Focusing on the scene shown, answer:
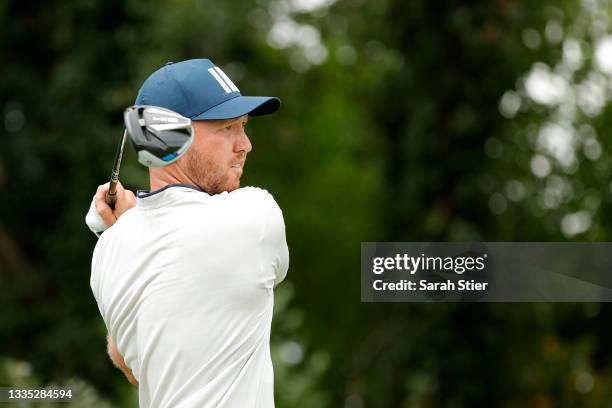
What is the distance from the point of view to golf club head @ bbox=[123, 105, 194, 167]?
2539 mm

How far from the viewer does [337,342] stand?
67.2ft

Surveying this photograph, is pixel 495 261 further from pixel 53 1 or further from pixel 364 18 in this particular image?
pixel 53 1

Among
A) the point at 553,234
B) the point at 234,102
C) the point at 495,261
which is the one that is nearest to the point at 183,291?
the point at 234,102

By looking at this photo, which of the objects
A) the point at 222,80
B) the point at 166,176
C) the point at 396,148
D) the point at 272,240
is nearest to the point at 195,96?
the point at 222,80

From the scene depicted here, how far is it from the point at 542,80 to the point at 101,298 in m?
11.9

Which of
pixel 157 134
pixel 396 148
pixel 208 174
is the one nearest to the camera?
pixel 157 134

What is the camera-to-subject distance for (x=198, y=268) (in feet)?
8.54

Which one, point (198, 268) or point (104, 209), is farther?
point (104, 209)

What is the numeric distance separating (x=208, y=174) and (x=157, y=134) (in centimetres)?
25

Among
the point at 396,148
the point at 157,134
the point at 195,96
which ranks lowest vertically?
the point at 157,134

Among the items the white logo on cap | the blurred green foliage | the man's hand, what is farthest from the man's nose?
the blurred green foliage

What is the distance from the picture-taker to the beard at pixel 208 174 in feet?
8.96

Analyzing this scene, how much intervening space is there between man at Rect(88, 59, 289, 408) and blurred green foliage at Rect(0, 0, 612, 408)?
9.13 meters

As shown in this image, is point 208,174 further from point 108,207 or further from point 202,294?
point 108,207
